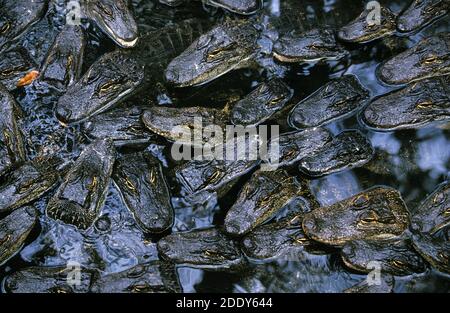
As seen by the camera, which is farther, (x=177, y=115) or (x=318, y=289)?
(x=177, y=115)

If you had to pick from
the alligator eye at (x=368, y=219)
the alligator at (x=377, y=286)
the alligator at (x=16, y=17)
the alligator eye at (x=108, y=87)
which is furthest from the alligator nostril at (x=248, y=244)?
the alligator at (x=16, y=17)

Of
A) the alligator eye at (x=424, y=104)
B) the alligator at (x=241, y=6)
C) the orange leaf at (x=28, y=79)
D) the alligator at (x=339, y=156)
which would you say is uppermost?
the alligator at (x=241, y=6)

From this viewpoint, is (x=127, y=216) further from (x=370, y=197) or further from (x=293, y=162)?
(x=370, y=197)

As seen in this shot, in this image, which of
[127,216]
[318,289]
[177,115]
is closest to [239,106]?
[177,115]

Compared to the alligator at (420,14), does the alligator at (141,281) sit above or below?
below

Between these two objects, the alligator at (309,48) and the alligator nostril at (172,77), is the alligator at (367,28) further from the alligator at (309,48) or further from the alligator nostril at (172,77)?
the alligator nostril at (172,77)
